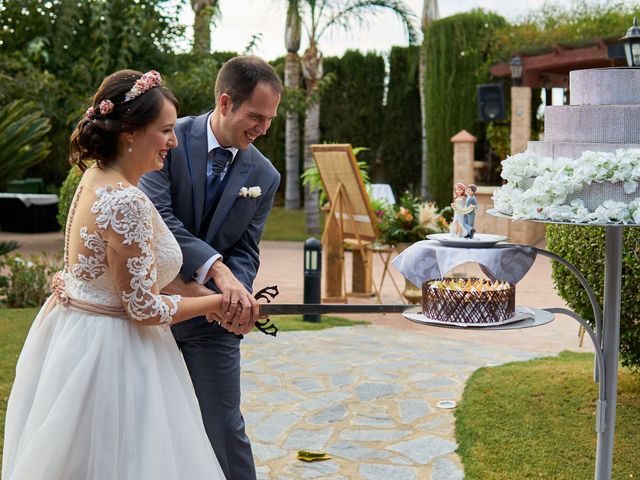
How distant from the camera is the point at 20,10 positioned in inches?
673

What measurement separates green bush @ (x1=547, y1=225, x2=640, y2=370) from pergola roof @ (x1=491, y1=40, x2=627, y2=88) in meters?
11.6

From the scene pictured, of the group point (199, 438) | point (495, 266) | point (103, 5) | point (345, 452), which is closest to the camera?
point (199, 438)

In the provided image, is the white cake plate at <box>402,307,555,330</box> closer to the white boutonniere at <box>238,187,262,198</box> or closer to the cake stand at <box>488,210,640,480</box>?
the cake stand at <box>488,210,640,480</box>

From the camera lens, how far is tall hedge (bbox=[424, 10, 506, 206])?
68.2ft

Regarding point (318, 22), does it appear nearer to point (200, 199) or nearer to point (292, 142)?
point (292, 142)

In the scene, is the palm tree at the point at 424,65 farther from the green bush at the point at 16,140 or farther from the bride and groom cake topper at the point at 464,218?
the bride and groom cake topper at the point at 464,218

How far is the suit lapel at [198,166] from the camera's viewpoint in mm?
3584

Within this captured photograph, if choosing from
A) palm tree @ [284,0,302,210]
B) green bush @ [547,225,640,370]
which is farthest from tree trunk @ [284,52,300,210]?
green bush @ [547,225,640,370]

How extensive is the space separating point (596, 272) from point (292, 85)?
632 inches

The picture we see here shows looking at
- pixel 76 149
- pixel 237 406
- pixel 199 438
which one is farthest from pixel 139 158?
pixel 237 406

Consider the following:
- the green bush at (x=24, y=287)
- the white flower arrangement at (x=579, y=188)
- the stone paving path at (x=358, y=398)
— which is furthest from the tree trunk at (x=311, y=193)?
the white flower arrangement at (x=579, y=188)

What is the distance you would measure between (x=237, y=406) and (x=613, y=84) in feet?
6.40

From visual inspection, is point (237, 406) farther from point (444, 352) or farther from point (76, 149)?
point (444, 352)

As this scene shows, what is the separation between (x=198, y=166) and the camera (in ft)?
11.8
